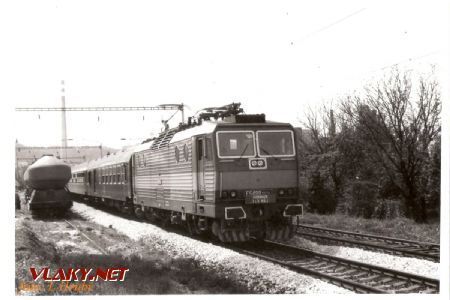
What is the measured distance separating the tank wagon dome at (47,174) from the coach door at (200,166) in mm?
13694

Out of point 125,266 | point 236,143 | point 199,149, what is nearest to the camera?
point 125,266

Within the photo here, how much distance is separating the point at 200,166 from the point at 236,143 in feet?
3.92

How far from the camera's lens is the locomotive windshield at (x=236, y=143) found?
13033 millimetres

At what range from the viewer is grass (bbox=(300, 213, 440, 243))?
15585 millimetres

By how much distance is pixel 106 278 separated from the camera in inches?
378

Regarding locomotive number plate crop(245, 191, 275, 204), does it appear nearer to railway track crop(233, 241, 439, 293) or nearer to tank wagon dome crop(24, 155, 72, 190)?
railway track crop(233, 241, 439, 293)

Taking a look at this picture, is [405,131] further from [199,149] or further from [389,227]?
[199,149]

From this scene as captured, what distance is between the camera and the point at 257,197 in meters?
13.0

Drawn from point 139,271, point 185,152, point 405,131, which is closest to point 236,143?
point 185,152

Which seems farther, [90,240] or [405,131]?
[405,131]

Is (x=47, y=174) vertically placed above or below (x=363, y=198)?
above

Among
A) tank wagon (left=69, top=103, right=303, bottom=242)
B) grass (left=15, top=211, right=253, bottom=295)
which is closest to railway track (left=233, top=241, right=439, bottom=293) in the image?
tank wagon (left=69, top=103, right=303, bottom=242)

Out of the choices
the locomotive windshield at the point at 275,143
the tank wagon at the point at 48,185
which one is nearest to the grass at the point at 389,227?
the locomotive windshield at the point at 275,143

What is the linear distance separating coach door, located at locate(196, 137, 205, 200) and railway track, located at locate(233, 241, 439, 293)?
5.88ft
